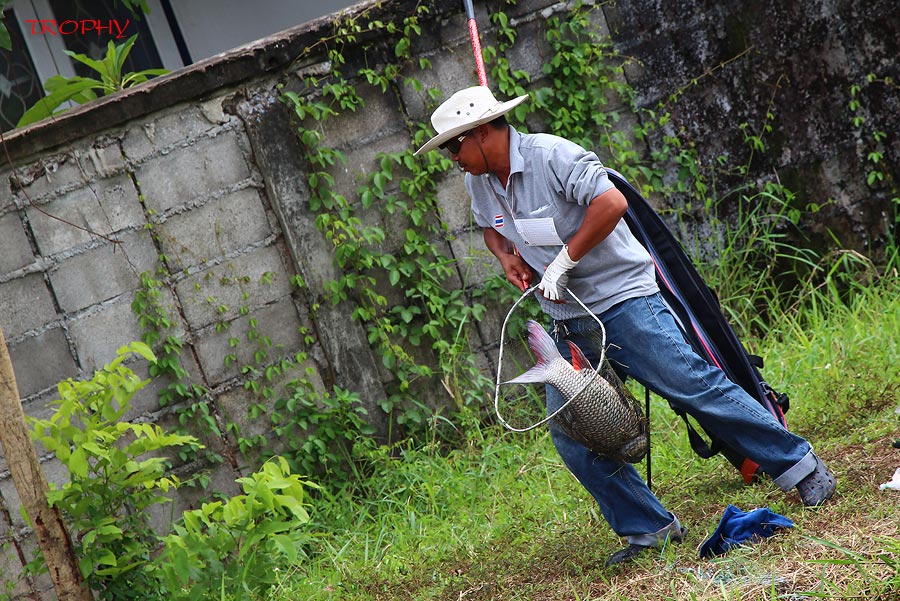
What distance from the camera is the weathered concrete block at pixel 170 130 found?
15.1 feet

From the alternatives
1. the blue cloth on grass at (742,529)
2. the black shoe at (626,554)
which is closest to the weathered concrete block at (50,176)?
the black shoe at (626,554)

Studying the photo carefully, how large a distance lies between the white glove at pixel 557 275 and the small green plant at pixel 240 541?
1.17m

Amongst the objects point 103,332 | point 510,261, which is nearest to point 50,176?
Answer: point 103,332

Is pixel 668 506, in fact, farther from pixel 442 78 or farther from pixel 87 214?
pixel 87 214

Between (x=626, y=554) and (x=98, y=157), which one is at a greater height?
(x=98, y=157)

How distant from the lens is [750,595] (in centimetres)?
282

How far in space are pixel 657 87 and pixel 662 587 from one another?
9.74ft

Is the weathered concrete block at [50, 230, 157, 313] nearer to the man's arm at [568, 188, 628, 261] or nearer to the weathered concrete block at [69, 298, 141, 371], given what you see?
the weathered concrete block at [69, 298, 141, 371]

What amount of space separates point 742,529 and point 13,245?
363 cm

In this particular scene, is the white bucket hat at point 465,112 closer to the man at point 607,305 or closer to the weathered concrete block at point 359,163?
the man at point 607,305

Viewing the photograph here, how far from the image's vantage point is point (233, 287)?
15.6 feet

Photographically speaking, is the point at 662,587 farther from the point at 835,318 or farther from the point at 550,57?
the point at 550,57

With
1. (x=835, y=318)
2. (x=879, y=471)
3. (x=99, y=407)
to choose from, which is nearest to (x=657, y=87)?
(x=835, y=318)

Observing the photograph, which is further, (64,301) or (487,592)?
(64,301)
